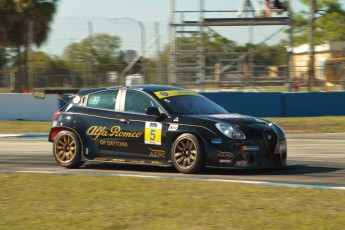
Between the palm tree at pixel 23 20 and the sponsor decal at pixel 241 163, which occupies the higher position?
the palm tree at pixel 23 20

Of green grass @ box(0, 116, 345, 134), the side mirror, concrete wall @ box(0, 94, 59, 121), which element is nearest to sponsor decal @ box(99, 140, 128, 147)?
the side mirror

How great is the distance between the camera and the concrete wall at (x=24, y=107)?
85.1 feet

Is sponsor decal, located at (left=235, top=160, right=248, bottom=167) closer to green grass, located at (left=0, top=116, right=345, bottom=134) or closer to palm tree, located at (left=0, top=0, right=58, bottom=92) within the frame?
green grass, located at (left=0, top=116, right=345, bottom=134)

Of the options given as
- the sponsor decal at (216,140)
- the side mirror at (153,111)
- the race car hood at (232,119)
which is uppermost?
the side mirror at (153,111)

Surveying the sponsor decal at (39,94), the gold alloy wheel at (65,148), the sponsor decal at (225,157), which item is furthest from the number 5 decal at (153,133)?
the sponsor decal at (39,94)

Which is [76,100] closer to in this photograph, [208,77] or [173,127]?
[173,127]

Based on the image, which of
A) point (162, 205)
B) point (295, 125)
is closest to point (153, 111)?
point (162, 205)

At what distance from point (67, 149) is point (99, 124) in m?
0.77

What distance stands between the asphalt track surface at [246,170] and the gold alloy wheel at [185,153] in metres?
0.20

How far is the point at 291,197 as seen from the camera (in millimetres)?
8367

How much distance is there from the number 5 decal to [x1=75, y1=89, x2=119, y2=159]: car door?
1.98 ft

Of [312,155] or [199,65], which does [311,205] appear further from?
[199,65]

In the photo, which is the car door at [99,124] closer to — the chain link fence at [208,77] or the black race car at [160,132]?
the black race car at [160,132]

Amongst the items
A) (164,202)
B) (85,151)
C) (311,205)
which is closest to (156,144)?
(85,151)
